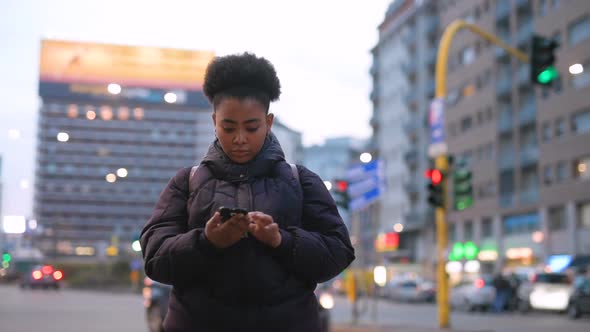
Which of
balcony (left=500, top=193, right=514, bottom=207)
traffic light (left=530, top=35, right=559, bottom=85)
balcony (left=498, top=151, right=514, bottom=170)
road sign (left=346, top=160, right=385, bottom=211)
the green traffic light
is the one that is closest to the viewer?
traffic light (left=530, top=35, right=559, bottom=85)

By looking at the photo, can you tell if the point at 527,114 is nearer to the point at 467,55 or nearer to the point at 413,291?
the point at 467,55

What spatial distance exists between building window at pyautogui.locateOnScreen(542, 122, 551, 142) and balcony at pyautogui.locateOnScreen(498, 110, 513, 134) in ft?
18.5

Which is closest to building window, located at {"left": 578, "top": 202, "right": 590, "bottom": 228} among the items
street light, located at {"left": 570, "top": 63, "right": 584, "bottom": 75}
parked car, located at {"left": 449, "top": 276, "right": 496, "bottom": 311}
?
street light, located at {"left": 570, "top": 63, "right": 584, "bottom": 75}

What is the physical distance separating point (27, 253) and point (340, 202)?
59.1 meters

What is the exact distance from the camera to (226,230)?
2.44m

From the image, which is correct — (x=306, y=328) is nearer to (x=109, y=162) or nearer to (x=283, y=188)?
(x=283, y=188)

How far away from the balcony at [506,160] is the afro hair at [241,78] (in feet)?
200

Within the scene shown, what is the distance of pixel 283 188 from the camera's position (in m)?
2.73

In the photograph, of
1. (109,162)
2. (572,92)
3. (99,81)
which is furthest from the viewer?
(572,92)

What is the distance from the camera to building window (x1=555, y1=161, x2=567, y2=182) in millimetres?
54003

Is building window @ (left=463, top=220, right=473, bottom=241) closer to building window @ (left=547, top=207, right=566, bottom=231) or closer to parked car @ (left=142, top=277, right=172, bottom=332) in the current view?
building window @ (left=547, top=207, right=566, bottom=231)

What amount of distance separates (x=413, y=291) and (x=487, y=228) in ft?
60.6

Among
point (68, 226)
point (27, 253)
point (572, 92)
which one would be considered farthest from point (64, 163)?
point (27, 253)

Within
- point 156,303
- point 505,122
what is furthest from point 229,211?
point 505,122
